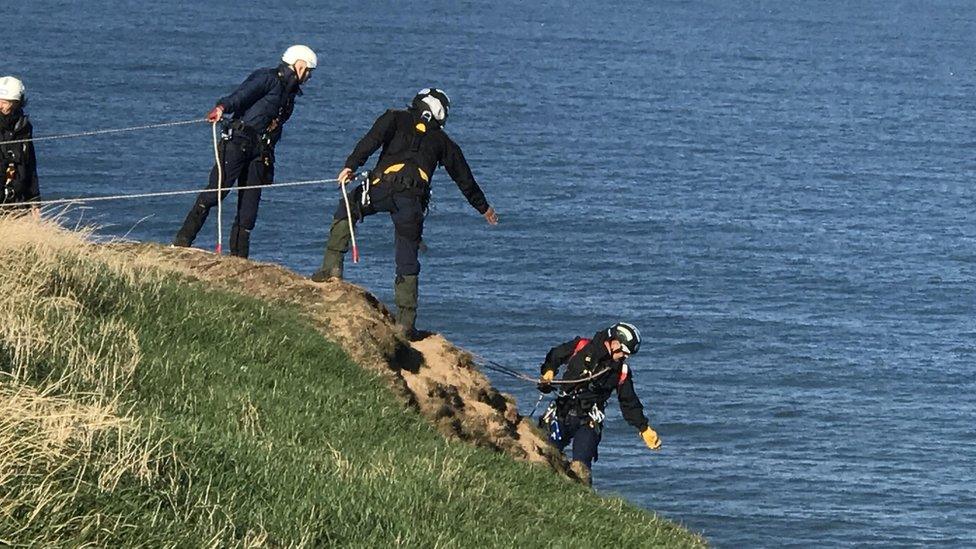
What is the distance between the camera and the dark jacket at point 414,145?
1642 cm

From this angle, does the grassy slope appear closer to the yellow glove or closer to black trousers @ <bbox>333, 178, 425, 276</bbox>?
black trousers @ <bbox>333, 178, 425, 276</bbox>

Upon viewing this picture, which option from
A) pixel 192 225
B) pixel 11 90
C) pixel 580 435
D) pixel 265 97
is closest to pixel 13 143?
pixel 11 90

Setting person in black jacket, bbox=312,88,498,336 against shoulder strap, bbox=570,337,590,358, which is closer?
person in black jacket, bbox=312,88,498,336

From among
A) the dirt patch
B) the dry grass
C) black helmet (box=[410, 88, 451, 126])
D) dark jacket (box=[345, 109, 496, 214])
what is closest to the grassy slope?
the dry grass

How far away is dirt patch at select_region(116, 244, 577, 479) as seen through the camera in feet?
49.9

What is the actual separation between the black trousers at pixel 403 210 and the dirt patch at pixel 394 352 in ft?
1.94

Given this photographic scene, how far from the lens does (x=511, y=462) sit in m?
14.2

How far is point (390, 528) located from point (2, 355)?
2.83 metres

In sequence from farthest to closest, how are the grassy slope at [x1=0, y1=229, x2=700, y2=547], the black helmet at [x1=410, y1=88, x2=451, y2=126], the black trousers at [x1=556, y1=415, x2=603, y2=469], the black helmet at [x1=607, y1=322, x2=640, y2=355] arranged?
1. the black trousers at [x1=556, y1=415, x2=603, y2=469]
2. the black helmet at [x1=607, y1=322, x2=640, y2=355]
3. the black helmet at [x1=410, y1=88, x2=451, y2=126]
4. the grassy slope at [x1=0, y1=229, x2=700, y2=547]

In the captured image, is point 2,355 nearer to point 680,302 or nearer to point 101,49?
point 680,302

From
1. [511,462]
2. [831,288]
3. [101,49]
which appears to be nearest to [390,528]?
[511,462]

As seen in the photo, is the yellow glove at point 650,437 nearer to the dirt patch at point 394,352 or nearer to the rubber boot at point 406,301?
the dirt patch at point 394,352

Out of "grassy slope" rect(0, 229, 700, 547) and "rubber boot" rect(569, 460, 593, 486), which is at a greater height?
"grassy slope" rect(0, 229, 700, 547)

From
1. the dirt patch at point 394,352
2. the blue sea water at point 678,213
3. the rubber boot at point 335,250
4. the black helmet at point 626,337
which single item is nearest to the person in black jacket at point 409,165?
the rubber boot at point 335,250
